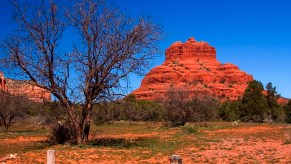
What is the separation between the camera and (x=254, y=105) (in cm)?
6275

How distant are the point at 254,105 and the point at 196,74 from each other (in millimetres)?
100982

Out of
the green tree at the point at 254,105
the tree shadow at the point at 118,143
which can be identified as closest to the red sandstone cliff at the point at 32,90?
the tree shadow at the point at 118,143

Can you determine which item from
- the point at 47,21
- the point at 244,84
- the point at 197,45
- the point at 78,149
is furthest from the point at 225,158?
the point at 197,45

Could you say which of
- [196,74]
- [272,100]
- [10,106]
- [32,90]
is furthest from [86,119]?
[196,74]

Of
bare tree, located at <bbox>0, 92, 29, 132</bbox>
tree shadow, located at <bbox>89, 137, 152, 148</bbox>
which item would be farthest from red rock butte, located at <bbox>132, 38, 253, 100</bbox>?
tree shadow, located at <bbox>89, 137, 152, 148</bbox>

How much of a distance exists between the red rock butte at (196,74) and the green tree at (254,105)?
3047 inches

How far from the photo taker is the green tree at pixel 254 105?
62.6m

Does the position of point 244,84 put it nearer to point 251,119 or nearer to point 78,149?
point 251,119

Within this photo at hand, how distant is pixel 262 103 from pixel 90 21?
47058mm

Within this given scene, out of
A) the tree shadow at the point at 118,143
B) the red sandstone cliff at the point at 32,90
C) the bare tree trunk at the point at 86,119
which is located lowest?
the tree shadow at the point at 118,143

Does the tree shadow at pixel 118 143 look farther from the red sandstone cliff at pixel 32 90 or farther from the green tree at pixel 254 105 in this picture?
the green tree at pixel 254 105

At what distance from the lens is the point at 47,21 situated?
21828 millimetres

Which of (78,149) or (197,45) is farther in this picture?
(197,45)

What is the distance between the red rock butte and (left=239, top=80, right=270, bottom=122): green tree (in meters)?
77.4
